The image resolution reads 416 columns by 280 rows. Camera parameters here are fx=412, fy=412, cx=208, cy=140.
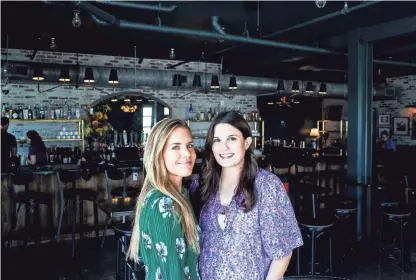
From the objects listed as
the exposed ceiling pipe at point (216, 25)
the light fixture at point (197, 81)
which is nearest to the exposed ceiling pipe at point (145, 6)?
the exposed ceiling pipe at point (216, 25)

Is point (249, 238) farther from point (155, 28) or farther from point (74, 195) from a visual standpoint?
point (74, 195)

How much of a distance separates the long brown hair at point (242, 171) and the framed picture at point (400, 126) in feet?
39.5

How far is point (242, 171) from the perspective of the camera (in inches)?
77.7

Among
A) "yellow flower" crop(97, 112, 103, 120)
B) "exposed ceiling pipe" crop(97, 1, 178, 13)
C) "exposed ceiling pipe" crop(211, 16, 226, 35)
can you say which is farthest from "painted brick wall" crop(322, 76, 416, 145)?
"exposed ceiling pipe" crop(97, 1, 178, 13)

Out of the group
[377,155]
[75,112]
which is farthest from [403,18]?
[75,112]

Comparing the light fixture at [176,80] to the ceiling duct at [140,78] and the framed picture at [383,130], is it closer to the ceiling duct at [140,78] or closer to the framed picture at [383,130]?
the ceiling duct at [140,78]

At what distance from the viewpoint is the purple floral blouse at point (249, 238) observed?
1.80m

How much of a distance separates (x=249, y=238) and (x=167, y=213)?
1.48 ft

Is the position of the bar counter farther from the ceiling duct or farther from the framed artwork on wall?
the framed artwork on wall

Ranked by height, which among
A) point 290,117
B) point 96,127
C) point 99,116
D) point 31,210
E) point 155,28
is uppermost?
point 155,28

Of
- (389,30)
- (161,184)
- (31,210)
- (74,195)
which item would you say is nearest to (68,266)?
(74,195)

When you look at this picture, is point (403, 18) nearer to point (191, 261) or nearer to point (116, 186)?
point (116, 186)

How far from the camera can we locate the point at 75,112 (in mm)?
8836

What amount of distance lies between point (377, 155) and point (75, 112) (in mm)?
7188
